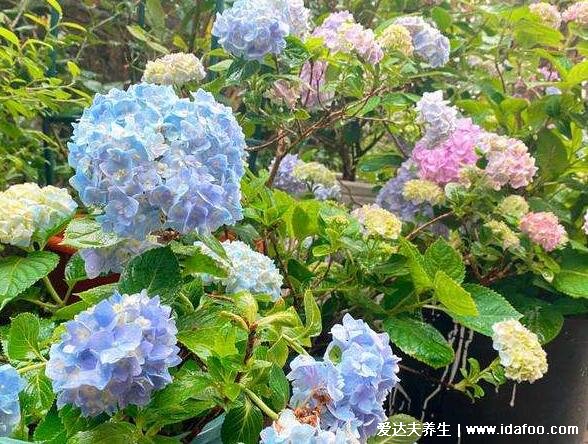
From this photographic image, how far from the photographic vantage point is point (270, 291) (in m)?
0.84

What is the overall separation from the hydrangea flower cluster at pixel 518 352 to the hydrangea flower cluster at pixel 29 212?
23.6 inches

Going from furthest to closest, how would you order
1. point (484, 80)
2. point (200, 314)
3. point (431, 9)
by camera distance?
point (431, 9)
point (484, 80)
point (200, 314)

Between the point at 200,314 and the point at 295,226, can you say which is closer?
the point at 200,314

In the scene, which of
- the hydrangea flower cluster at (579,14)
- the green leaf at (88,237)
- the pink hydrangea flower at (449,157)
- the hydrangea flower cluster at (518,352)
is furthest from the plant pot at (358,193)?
the green leaf at (88,237)

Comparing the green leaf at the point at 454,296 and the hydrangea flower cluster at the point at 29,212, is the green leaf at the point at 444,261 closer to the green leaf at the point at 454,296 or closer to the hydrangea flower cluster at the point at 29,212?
the green leaf at the point at 454,296

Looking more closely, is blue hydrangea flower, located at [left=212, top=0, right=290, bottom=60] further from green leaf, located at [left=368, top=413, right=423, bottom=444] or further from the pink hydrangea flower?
green leaf, located at [left=368, top=413, right=423, bottom=444]

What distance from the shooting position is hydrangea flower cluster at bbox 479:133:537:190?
113 centimetres

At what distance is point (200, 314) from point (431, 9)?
120 centimetres

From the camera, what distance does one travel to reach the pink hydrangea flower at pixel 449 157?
4.02ft

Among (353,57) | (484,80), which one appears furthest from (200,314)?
(484,80)

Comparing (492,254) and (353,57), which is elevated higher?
(353,57)

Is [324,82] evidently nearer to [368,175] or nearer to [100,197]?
[368,175]

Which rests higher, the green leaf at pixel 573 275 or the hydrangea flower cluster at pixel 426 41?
the hydrangea flower cluster at pixel 426 41

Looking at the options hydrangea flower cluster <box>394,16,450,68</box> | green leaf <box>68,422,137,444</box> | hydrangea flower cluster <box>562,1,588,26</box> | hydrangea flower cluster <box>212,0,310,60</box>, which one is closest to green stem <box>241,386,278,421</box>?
green leaf <box>68,422,137,444</box>
